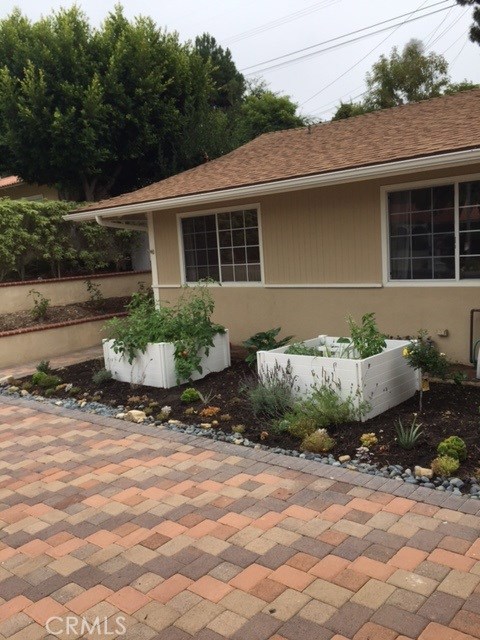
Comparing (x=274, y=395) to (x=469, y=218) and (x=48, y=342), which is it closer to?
(x=469, y=218)

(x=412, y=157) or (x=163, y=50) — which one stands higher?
(x=163, y=50)

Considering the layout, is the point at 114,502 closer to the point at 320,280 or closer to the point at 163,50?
the point at 320,280

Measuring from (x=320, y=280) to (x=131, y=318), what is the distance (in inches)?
107

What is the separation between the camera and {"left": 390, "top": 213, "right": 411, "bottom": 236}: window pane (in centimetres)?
713

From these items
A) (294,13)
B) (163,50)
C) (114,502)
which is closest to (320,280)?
(114,502)

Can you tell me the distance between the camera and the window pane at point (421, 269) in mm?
7082

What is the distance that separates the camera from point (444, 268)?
22.8 feet

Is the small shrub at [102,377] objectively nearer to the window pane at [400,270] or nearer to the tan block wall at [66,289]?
the window pane at [400,270]

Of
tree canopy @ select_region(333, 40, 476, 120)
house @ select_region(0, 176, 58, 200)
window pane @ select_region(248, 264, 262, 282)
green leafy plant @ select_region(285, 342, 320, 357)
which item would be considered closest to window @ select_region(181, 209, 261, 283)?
window pane @ select_region(248, 264, 262, 282)

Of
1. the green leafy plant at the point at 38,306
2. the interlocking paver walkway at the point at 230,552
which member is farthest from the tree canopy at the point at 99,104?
the interlocking paver walkway at the point at 230,552

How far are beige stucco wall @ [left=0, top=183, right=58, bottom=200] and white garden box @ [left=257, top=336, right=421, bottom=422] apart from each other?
597 inches

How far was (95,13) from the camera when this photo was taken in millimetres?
15242

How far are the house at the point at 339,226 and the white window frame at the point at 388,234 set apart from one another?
0.01 metres

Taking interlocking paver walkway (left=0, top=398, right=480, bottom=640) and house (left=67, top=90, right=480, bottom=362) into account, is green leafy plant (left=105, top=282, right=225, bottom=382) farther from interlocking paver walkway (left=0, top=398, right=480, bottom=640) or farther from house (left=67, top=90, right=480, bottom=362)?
interlocking paver walkway (left=0, top=398, right=480, bottom=640)
